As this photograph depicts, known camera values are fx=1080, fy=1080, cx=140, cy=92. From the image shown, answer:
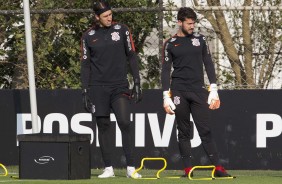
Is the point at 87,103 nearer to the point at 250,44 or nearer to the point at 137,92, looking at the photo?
the point at 137,92

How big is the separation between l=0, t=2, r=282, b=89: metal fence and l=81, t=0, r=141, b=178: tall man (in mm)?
2952

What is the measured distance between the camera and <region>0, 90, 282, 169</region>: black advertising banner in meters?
15.0

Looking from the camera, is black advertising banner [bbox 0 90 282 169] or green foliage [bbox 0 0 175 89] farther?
green foliage [bbox 0 0 175 89]

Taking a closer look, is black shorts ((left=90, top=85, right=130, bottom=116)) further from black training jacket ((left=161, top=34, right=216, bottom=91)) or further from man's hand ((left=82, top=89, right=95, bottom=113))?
black training jacket ((left=161, top=34, right=216, bottom=91))

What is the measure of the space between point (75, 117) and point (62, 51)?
109 cm

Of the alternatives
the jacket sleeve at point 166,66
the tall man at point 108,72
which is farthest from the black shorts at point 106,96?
the jacket sleeve at point 166,66

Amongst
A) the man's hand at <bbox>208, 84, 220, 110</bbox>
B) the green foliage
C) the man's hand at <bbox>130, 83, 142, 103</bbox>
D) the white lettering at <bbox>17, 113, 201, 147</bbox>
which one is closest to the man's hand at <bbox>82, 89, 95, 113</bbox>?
the man's hand at <bbox>130, 83, 142, 103</bbox>

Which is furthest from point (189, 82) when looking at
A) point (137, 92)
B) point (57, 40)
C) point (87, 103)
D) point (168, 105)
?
point (57, 40)

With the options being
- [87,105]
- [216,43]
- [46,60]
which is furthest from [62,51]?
[87,105]

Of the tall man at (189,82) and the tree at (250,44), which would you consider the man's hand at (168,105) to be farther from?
the tree at (250,44)

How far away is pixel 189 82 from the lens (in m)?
12.2

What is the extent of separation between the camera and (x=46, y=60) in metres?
15.9

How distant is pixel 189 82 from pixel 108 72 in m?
0.93

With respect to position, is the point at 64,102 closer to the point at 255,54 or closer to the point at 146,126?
the point at 146,126
